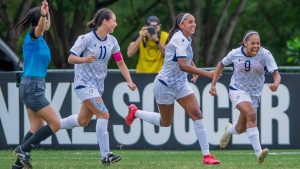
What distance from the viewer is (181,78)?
14.9 metres

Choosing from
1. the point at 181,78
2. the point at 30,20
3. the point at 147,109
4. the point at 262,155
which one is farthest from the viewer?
the point at 147,109

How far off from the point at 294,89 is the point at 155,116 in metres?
4.01

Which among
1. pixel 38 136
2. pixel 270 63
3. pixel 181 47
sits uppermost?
pixel 181 47

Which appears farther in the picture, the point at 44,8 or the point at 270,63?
the point at 270,63

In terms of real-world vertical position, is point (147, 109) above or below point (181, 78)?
below

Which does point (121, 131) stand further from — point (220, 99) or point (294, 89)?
point (294, 89)

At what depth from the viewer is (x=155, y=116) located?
15656 millimetres

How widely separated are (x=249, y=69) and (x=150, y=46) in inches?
153

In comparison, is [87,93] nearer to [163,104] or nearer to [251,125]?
[163,104]

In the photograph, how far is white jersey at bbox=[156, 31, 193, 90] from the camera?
47.4 ft

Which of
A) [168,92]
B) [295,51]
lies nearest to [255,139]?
[168,92]

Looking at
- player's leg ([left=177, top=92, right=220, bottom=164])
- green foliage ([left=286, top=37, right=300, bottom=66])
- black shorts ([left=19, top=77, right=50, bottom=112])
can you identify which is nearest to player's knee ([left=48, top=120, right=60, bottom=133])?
black shorts ([left=19, top=77, right=50, bottom=112])

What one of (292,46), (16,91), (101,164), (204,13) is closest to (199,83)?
(16,91)

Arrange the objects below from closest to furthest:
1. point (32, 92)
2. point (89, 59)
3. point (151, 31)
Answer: point (32, 92) < point (89, 59) < point (151, 31)
